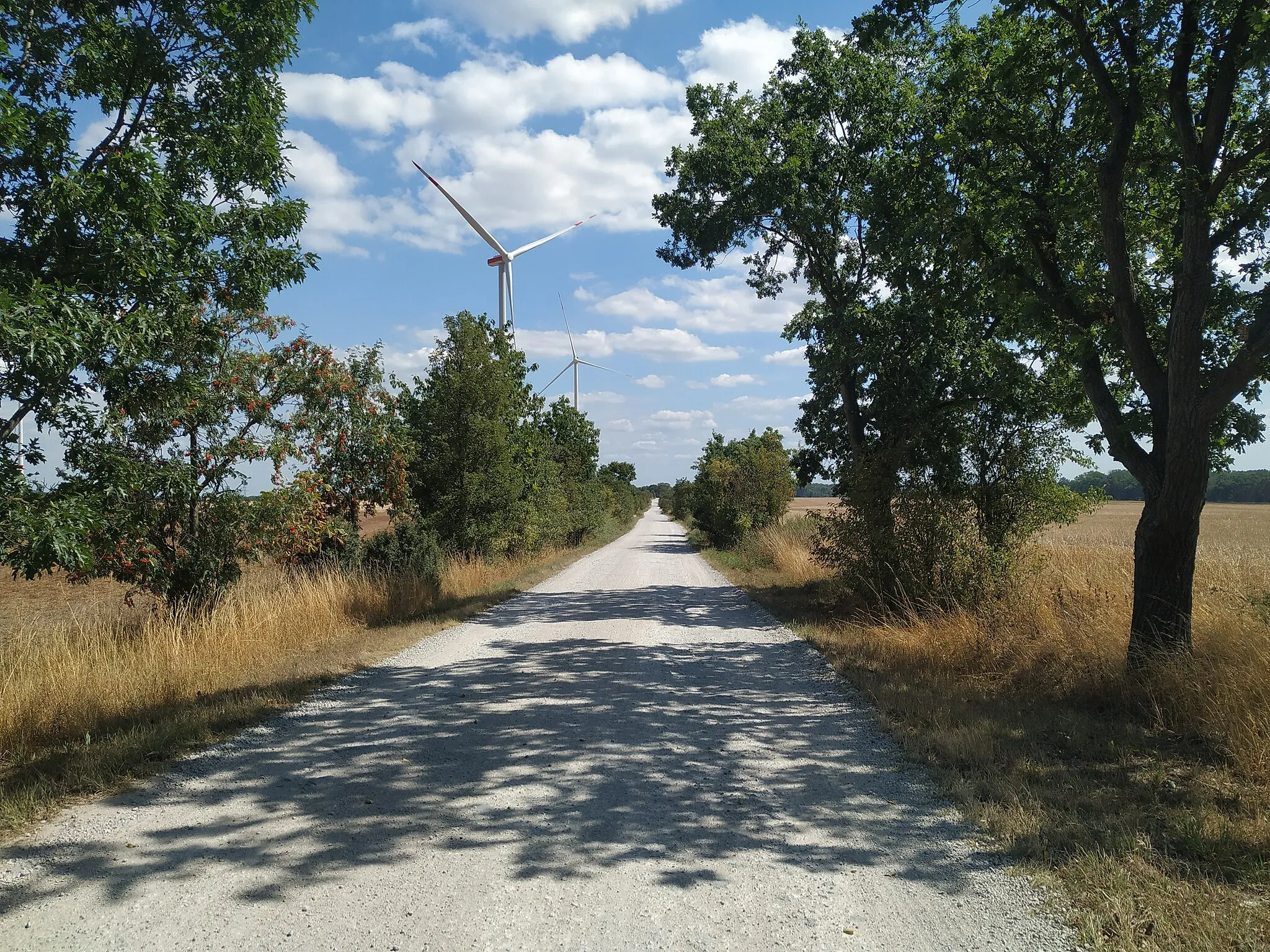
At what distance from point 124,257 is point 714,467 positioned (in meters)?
35.7

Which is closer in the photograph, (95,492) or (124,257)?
(124,257)

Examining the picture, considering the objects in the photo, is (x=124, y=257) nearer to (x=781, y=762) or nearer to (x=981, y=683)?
(x=781, y=762)

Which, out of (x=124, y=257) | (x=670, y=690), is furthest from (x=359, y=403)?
(x=670, y=690)

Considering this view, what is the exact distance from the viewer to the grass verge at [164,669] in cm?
502

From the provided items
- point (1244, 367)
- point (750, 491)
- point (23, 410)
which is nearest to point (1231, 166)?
point (1244, 367)

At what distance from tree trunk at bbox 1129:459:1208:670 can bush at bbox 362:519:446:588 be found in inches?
454

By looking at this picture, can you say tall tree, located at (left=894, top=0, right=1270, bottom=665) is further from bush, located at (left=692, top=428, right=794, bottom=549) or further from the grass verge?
bush, located at (left=692, top=428, right=794, bottom=549)

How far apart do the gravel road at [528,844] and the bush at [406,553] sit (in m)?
8.17

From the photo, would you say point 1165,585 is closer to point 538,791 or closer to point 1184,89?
point 1184,89

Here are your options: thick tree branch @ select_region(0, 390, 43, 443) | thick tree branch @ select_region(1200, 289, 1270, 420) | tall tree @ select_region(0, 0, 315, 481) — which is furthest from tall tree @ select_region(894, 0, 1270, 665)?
thick tree branch @ select_region(0, 390, 43, 443)

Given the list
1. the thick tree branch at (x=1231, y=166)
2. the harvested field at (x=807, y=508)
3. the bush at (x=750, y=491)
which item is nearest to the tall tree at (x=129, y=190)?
the thick tree branch at (x=1231, y=166)

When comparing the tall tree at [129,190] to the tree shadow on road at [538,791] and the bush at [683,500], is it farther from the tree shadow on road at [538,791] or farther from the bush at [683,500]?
the bush at [683,500]

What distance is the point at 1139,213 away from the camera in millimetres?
8734

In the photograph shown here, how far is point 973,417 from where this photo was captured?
1141cm
